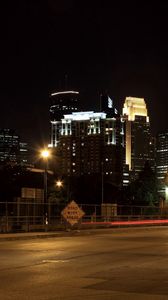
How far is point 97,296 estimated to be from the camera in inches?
431

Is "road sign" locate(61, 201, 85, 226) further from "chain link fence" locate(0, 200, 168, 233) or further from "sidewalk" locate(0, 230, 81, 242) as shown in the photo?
"chain link fence" locate(0, 200, 168, 233)

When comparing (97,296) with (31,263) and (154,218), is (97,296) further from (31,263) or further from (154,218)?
(154,218)

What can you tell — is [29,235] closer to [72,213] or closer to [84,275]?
[72,213]

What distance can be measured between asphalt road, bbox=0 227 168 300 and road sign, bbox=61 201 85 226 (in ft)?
53.7

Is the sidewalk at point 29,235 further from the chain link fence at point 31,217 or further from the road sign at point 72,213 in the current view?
the chain link fence at point 31,217

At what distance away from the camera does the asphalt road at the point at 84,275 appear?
11.3 m

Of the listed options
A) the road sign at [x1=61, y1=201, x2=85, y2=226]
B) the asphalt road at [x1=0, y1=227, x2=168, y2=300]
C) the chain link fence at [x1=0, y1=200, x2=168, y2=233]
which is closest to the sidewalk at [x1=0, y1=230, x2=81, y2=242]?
the road sign at [x1=61, y1=201, x2=85, y2=226]

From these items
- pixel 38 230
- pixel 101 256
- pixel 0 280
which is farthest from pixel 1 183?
pixel 0 280

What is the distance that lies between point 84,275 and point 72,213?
23792 millimetres

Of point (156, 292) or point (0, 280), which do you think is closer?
point (156, 292)

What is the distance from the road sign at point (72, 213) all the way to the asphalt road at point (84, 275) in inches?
644

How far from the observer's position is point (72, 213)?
125 ft

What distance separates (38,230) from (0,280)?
25667 mm

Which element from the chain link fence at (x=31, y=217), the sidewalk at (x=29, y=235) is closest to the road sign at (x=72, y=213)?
the sidewalk at (x=29, y=235)
